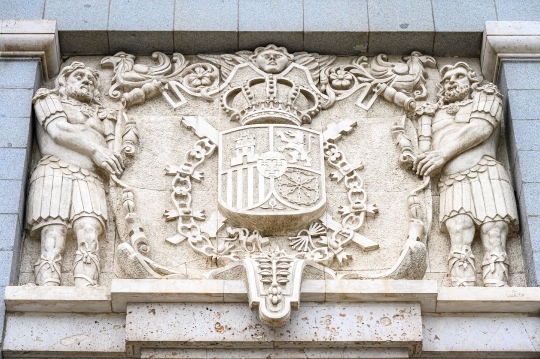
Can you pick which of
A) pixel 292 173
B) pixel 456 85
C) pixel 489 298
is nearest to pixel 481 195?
pixel 489 298

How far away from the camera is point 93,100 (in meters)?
12.0

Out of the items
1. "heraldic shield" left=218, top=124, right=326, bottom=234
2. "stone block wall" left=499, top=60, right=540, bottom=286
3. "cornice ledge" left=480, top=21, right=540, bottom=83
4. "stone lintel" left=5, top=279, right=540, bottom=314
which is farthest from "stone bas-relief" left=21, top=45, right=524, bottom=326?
"cornice ledge" left=480, top=21, right=540, bottom=83

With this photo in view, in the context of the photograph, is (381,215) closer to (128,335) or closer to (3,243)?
(128,335)

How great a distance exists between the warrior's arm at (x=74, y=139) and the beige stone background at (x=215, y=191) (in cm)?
20

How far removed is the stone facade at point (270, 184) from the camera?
10.2 m

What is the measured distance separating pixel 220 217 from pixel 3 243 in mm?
1958

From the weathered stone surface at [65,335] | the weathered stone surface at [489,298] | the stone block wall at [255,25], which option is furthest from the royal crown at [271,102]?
the weathered stone surface at [65,335]

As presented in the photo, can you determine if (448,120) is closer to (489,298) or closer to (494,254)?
(494,254)

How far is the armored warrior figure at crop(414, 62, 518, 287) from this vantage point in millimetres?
10883

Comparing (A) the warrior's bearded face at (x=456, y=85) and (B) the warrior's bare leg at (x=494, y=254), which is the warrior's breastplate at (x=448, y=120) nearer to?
(A) the warrior's bearded face at (x=456, y=85)

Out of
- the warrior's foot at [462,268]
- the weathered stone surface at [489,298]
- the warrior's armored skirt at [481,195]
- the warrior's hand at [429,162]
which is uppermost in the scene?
the warrior's hand at [429,162]

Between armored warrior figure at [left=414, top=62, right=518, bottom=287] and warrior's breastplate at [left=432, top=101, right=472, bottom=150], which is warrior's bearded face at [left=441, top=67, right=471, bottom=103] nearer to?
armored warrior figure at [left=414, top=62, right=518, bottom=287]

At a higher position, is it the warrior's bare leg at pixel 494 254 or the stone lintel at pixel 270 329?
the warrior's bare leg at pixel 494 254

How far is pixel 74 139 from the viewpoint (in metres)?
11.4
